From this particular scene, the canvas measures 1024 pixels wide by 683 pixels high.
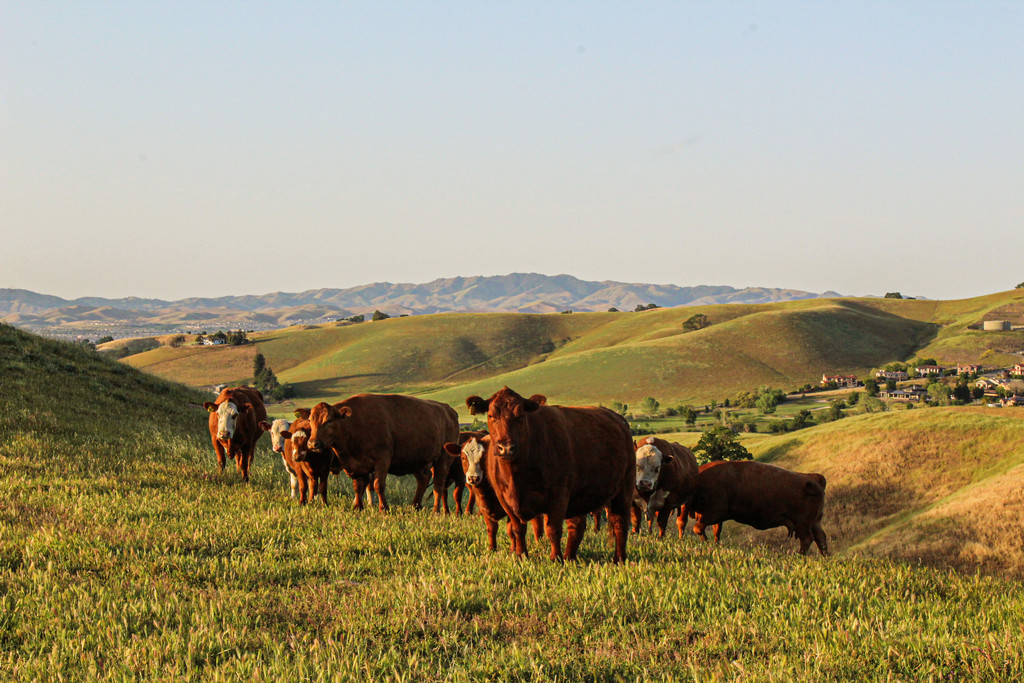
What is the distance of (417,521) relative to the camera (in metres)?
11.0

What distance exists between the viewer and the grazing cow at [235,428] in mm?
15812

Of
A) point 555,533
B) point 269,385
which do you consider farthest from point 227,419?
point 269,385

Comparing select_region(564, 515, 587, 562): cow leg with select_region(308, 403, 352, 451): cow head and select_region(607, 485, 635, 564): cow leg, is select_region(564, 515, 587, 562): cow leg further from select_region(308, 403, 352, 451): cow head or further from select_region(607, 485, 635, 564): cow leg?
select_region(308, 403, 352, 451): cow head

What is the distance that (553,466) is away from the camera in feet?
27.5

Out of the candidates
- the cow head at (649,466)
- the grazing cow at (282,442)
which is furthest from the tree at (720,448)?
the grazing cow at (282,442)

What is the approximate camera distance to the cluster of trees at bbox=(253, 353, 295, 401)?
152 m

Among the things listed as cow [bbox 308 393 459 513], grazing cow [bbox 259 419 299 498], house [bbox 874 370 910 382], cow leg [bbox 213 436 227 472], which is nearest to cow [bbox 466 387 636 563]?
cow [bbox 308 393 459 513]

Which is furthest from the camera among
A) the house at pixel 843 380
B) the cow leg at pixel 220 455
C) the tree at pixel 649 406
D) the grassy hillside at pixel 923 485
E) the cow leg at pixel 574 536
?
the house at pixel 843 380

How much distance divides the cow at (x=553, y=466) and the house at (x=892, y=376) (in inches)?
5357

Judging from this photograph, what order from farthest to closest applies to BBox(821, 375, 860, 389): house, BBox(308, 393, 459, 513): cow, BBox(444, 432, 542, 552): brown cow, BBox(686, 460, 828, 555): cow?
1. BBox(821, 375, 860, 389): house
2. BBox(686, 460, 828, 555): cow
3. BBox(308, 393, 459, 513): cow
4. BBox(444, 432, 542, 552): brown cow

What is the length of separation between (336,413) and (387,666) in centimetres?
808

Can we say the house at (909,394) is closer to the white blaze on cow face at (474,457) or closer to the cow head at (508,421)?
the white blaze on cow face at (474,457)

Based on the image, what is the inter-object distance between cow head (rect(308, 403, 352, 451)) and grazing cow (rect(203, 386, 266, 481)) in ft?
12.9

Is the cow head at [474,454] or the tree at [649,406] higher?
the cow head at [474,454]
